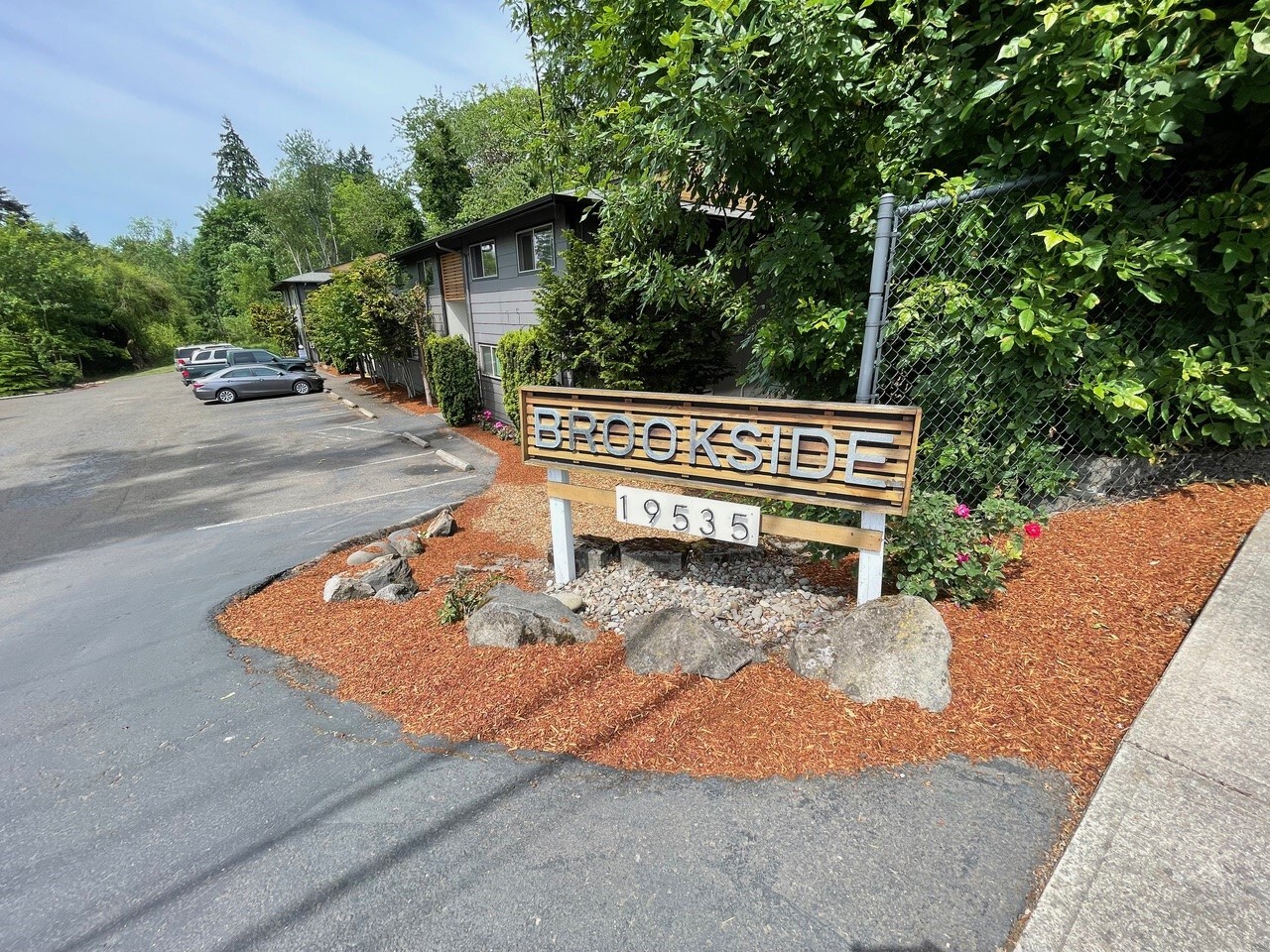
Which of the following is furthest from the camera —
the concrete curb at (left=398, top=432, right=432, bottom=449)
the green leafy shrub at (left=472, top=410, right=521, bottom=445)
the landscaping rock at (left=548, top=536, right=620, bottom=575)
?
the concrete curb at (left=398, top=432, right=432, bottom=449)

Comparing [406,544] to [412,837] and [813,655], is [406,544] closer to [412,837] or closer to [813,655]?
[412,837]

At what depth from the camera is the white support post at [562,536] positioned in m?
4.36

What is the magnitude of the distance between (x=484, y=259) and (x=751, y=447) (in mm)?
12961

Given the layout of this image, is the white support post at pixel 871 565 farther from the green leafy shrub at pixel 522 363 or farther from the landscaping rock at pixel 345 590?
the green leafy shrub at pixel 522 363

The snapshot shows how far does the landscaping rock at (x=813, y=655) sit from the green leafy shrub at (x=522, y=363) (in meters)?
7.16

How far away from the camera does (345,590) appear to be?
4824 millimetres

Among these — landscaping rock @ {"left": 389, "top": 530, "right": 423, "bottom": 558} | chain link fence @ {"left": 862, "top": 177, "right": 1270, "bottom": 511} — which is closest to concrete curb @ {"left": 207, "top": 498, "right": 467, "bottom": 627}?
landscaping rock @ {"left": 389, "top": 530, "right": 423, "bottom": 558}

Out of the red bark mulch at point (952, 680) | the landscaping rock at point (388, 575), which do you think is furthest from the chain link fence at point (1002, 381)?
the landscaping rock at point (388, 575)

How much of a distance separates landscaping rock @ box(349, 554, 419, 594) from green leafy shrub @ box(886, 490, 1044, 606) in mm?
4009

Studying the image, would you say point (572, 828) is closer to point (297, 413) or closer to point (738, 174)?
point (738, 174)

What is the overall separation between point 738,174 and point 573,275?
4.84m

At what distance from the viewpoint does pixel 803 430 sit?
3.10 meters

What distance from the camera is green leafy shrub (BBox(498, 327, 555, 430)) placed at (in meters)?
9.69

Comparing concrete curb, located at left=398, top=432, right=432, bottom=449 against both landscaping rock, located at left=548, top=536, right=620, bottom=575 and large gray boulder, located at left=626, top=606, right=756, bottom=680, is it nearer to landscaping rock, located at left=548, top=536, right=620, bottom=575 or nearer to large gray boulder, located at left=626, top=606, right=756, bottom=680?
landscaping rock, located at left=548, top=536, right=620, bottom=575
